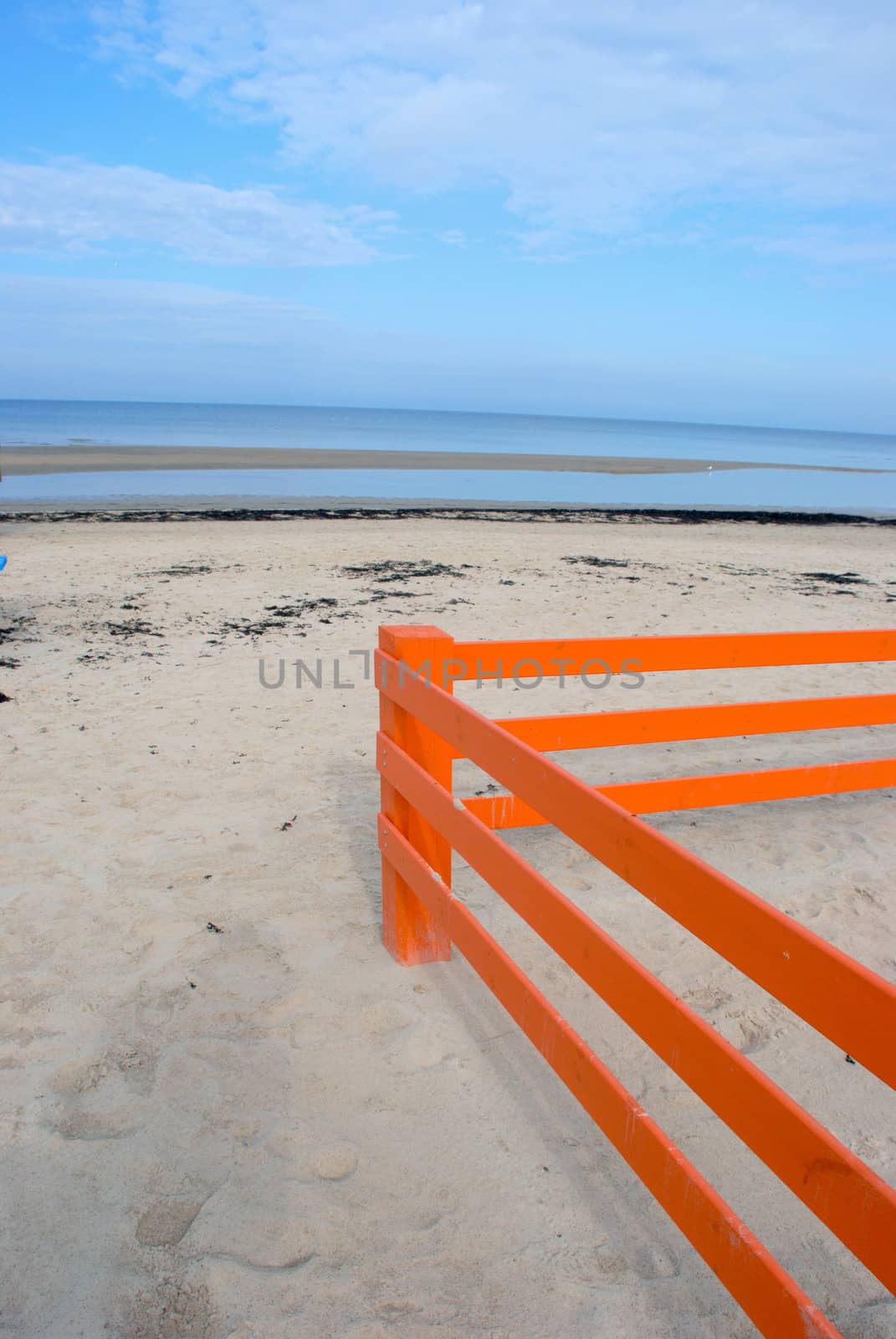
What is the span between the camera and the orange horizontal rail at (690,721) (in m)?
3.40

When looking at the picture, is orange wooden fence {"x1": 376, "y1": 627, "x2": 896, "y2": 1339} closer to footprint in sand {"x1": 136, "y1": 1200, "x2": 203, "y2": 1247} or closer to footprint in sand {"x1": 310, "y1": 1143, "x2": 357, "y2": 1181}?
footprint in sand {"x1": 310, "y1": 1143, "x2": 357, "y2": 1181}

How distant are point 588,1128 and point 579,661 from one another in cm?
153

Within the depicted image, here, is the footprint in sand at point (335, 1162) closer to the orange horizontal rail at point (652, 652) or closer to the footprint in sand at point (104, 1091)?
the footprint in sand at point (104, 1091)

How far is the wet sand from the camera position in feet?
100

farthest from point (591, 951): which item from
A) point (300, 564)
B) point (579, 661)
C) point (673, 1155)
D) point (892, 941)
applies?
point (300, 564)

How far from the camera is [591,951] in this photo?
74.6 inches

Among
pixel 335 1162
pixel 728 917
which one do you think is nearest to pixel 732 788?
pixel 335 1162

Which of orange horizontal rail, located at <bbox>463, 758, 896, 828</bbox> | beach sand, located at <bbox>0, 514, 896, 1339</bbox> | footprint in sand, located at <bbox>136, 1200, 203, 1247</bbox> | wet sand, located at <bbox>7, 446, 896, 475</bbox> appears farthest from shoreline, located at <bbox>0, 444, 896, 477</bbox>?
footprint in sand, located at <bbox>136, 1200, 203, 1247</bbox>

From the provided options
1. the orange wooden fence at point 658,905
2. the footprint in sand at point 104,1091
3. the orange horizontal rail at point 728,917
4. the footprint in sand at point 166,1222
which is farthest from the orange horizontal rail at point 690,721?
the footprint in sand at point 166,1222

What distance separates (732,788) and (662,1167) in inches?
95.6

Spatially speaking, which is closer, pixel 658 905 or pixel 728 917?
pixel 728 917

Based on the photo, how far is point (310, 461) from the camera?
36.3 m

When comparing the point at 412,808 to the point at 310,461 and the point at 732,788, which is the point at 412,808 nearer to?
the point at 732,788

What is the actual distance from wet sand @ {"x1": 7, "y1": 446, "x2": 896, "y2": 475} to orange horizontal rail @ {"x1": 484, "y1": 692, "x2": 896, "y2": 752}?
27591 mm
